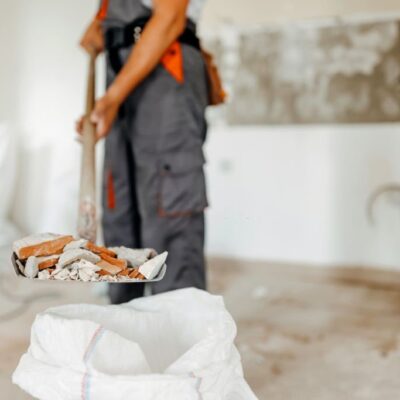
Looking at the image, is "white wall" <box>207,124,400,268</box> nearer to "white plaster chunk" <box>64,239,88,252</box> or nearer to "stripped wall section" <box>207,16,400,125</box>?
"stripped wall section" <box>207,16,400,125</box>

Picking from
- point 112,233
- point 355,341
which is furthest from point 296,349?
point 112,233

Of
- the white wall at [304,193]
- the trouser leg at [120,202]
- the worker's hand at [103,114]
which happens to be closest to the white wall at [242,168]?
the white wall at [304,193]

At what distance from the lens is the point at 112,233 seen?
1365 mm

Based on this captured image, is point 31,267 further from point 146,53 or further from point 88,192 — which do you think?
point 146,53

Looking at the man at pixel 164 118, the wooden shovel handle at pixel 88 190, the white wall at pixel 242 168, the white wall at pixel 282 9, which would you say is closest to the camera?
the wooden shovel handle at pixel 88 190

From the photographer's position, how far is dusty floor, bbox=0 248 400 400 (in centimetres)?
132

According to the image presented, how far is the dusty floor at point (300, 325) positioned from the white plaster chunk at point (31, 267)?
1.41 feet

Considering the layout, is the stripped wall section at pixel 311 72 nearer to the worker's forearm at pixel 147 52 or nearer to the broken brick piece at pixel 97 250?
the worker's forearm at pixel 147 52

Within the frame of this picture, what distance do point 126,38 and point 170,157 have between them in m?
0.29

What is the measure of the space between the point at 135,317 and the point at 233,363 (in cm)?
18

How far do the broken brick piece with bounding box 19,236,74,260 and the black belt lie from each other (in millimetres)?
576

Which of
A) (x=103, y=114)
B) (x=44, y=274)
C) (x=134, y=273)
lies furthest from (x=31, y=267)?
(x=103, y=114)

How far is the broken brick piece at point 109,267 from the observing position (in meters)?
0.81

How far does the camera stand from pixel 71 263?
0.81 metres
